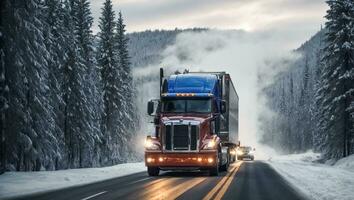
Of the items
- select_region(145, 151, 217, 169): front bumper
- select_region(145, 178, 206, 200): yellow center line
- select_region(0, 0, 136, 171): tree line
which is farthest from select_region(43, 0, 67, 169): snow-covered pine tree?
select_region(145, 178, 206, 200): yellow center line

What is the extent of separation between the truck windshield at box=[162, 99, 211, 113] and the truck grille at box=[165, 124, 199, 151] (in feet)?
3.97

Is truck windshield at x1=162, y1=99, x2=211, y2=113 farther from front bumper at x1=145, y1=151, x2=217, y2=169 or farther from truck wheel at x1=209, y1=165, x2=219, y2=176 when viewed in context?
truck wheel at x1=209, y1=165, x2=219, y2=176

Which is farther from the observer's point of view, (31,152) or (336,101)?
(336,101)

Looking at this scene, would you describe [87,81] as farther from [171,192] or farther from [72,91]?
[171,192]

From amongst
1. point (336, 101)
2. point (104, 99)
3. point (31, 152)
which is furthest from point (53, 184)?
point (104, 99)

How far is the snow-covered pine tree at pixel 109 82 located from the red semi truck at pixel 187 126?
123 feet

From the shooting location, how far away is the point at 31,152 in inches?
1489

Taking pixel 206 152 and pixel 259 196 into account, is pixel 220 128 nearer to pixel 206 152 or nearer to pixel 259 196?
pixel 206 152

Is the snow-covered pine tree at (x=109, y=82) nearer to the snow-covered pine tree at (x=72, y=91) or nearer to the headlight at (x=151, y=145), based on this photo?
the snow-covered pine tree at (x=72, y=91)

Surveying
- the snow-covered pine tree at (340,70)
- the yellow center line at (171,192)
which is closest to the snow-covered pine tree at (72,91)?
the snow-covered pine tree at (340,70)

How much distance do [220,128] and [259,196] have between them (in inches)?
452

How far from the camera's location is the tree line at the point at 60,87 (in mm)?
32812

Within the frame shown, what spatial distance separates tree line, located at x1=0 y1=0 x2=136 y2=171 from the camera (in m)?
32.8

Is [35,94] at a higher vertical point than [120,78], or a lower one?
lower
